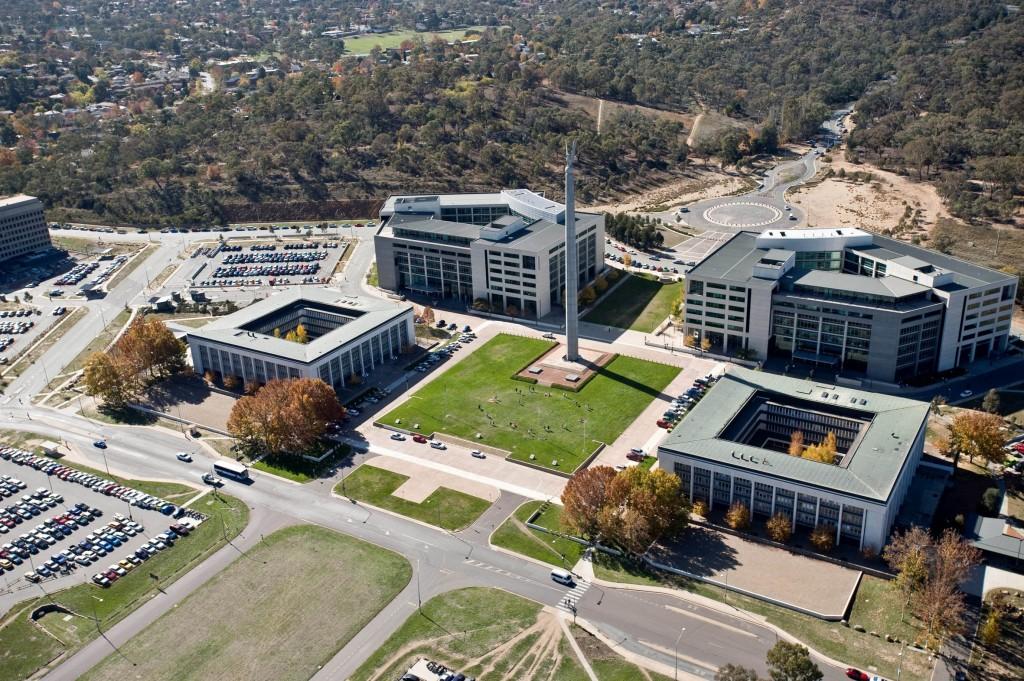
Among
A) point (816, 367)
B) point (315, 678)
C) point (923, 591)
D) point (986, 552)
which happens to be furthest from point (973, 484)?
point (315, 678)

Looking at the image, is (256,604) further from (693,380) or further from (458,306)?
(458,306)

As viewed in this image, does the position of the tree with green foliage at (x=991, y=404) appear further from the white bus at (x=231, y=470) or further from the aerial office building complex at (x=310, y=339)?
the white bus at (x=231, y=470)

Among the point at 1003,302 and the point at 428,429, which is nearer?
the point at 428,429

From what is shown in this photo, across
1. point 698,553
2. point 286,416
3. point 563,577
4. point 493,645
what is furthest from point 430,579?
point 286,416

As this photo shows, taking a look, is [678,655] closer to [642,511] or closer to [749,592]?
[749,592]

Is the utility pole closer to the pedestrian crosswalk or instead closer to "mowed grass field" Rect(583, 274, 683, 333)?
"mowed grass field" Rect(583, 274, 683, 333)
